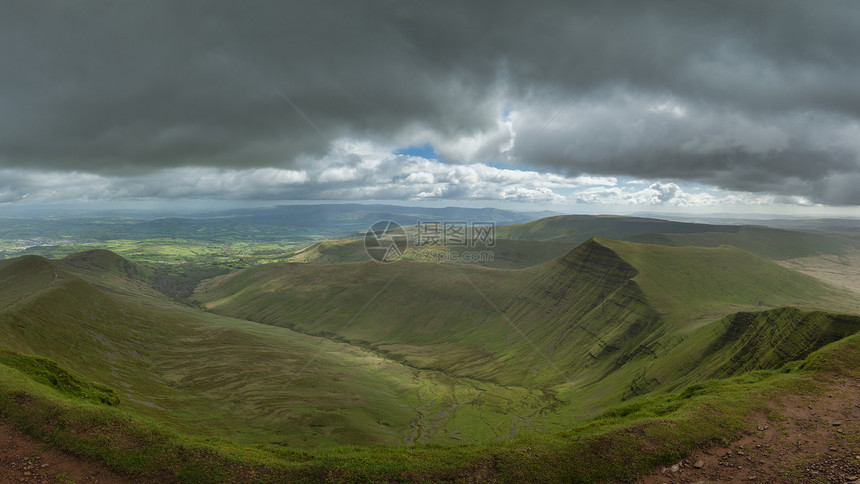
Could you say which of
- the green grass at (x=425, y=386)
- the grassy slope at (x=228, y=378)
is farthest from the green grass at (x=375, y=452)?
the grassy slope at (x=228, y=378)

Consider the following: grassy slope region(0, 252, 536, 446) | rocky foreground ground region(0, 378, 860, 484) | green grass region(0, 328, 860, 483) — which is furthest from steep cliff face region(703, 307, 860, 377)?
grassy slope region(0, 252, 536, 446)

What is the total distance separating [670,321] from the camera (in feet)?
433

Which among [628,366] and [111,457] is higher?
[111,457]

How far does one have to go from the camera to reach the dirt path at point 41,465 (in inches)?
989

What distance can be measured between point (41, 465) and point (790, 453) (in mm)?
60050

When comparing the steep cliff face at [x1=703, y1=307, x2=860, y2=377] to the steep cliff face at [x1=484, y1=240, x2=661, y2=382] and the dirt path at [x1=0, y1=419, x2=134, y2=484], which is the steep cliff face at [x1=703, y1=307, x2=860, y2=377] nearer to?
the steep cliff face at [x1=484, y1=240, x2=661, y2=382]

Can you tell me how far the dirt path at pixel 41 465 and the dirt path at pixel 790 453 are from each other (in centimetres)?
4386

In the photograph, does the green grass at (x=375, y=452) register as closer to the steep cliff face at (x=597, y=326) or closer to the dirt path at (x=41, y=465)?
the dirt path at (x=41, y=465)

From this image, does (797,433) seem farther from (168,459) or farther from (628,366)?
(628,366)

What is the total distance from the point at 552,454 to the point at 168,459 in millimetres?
33065


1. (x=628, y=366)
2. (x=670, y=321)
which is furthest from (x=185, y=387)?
(x=670, y=321)

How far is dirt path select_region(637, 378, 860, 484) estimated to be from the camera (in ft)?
84.2

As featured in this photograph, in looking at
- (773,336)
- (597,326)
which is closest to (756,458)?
(773,336)

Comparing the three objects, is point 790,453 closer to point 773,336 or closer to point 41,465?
point 41,465
